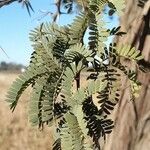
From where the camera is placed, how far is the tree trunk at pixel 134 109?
150 centimetres

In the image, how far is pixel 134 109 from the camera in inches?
67.6

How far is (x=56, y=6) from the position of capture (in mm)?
1829

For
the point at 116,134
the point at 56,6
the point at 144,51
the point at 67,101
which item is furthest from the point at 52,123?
the point at 56,6

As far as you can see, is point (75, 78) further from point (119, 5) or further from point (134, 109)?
point (134, 109)

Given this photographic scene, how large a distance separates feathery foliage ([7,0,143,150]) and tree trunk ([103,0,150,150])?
2.50ft

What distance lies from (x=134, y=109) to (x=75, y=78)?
109 cm

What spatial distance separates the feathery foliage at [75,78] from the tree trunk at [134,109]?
76 centimetres

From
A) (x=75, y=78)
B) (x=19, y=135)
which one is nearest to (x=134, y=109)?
(x=75, y=78)

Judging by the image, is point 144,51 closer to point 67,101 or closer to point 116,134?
point 116,134

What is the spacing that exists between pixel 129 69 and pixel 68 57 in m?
0.10

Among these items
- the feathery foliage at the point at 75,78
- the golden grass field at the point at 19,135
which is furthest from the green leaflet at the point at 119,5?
the golden grass field at the point at 19,135

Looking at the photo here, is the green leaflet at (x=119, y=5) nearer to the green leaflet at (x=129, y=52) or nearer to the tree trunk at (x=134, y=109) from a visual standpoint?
the green leaflet at (x=129, y=52)

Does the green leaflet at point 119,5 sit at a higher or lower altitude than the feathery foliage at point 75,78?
higher

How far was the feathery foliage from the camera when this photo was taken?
638 mm
